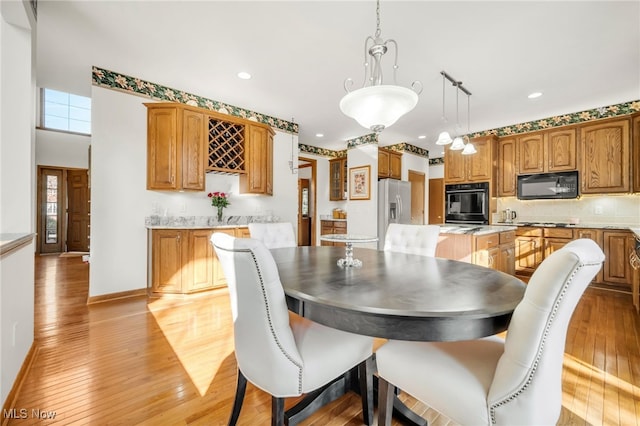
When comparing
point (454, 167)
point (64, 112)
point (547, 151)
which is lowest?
point (454, 167)

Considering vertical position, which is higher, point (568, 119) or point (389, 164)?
point (568, 119)

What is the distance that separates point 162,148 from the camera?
335cm

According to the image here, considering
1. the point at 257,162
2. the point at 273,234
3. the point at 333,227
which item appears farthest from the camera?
the point at 333,227

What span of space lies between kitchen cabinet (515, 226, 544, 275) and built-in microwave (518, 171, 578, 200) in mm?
612

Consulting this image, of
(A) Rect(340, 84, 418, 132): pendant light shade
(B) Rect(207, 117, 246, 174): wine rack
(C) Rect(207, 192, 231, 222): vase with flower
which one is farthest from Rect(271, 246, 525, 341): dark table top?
(B) Rect(207, 117, 246, 174): wine rack

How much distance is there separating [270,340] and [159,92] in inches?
142

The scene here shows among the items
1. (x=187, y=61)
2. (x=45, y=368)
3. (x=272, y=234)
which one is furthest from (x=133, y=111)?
(x=45, y=368)

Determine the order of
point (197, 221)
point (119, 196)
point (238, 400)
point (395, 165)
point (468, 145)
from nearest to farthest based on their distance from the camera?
point (238, 400)
point (468, 145)
point (119, 196)
point (197, 221)
point (395, 165)

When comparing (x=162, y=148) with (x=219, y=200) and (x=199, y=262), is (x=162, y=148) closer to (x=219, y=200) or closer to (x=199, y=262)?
(x=219, y=200)

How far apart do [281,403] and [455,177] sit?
509 centimetres

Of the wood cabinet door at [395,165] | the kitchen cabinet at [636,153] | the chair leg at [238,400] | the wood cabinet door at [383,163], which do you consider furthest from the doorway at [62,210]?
the kitchen cabinet at [636,153]

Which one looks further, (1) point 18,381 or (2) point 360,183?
(2) point 360,183

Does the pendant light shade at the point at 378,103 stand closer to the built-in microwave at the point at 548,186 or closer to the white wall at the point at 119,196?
the white wall at the point at 119,196

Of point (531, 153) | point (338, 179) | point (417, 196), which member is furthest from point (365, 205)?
point (531, 153)
